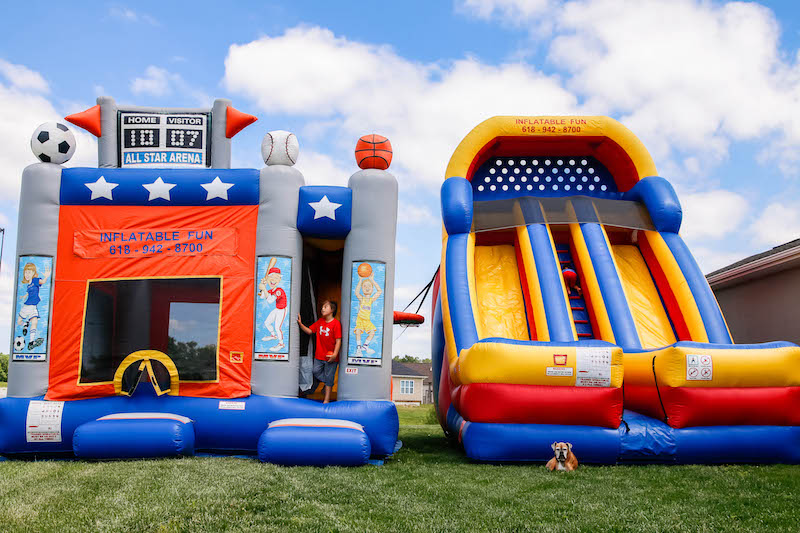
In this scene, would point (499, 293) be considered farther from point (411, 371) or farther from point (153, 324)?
point (411, 371)

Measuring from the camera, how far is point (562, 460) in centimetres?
445

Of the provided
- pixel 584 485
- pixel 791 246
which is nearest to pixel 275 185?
pixel 584 485

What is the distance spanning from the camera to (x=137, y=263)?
17.8ft

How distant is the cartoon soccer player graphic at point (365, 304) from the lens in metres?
5.34

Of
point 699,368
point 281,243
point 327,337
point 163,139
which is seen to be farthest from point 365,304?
point 699,368

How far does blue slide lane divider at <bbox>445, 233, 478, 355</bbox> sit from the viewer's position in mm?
5480

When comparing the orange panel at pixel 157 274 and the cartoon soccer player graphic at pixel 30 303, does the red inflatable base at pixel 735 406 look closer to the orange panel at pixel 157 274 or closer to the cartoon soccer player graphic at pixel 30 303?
the orange panel at pixel 157 274

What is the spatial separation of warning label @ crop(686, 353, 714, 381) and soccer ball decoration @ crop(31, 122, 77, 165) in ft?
18.5

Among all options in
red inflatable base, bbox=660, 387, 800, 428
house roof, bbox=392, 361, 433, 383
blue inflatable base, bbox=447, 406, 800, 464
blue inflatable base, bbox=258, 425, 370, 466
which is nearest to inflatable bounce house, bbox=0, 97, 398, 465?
blue inflatable base, bbox=258, 425, 370, 466

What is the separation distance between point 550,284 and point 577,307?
697mm

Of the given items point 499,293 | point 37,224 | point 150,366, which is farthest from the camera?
point 499,293

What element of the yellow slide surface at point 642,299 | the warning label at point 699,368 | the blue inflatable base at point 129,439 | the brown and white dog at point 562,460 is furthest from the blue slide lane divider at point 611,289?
the blue inflatable base at point 129,439

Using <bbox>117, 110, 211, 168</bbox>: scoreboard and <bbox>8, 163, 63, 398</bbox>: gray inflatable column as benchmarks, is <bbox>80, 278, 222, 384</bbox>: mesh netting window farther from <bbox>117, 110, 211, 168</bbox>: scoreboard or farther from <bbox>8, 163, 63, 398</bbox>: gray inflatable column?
<bbox>117, 110, 211, 168</bbox>: scoreboard

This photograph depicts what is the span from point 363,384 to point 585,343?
73.4 inches
